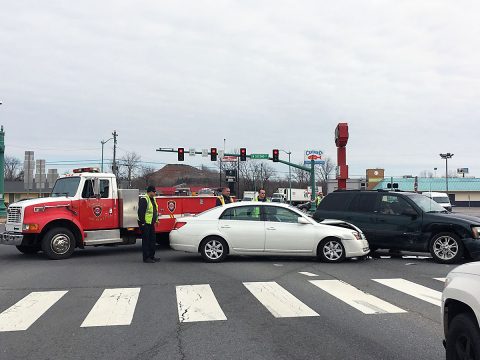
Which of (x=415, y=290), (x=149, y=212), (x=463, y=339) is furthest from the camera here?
(x=149, y=212)

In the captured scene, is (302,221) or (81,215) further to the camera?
(81,215)

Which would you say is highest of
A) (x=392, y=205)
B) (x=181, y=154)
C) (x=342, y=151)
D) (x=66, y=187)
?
Result: (x=181, y=154)

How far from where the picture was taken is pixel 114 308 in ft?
22.3

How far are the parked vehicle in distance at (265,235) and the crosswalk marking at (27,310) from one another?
13.2 feet

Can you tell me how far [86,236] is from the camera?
12.9 m

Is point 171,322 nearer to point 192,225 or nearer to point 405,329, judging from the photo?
point 405,329

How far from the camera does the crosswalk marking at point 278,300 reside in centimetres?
654

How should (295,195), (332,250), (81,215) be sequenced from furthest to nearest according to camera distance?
(295,195) < (81,215) < (332,250)

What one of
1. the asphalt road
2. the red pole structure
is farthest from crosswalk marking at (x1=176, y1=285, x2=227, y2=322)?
the red pole structure

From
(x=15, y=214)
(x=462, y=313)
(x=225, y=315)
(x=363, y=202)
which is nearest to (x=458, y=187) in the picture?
(x=363, y=202)

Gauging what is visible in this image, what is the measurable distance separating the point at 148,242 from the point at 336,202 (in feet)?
17.9

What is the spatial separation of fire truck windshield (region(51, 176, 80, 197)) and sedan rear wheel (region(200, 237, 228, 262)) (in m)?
4.14

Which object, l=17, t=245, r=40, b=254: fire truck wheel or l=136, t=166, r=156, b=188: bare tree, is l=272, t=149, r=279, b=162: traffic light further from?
l=136, t=166, r=156, b=188: bare tree

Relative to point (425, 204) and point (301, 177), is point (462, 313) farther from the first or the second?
point (301, 177)
